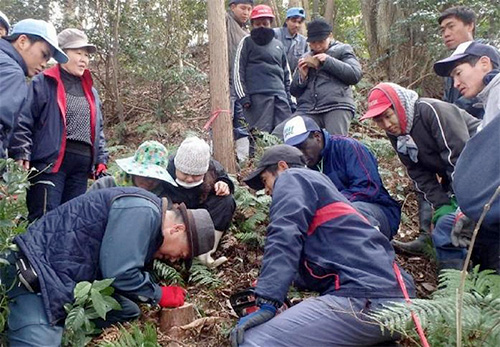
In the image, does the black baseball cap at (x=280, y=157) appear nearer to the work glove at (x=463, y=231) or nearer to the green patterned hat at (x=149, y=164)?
the green patterned hat at (x=149, y=164)

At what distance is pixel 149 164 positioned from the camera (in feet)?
14.5

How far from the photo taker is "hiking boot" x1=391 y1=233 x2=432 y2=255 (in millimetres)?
5086

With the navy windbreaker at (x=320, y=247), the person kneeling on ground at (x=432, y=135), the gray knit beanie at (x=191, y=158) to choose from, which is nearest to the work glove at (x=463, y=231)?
the person kneeling on ground at (x=432, y=135)

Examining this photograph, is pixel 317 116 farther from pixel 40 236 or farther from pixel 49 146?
pixel 40 236

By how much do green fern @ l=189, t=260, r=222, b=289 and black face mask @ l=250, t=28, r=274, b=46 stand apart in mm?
3730

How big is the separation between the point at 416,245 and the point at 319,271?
2.24 m

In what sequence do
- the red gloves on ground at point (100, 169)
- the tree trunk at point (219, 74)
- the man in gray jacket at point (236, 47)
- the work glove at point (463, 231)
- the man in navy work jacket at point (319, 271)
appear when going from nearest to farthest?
the man in navy work jacket at point (319, 271), the work glove at point (463, 231), the red gloves on ground at point (100, 169), the tree trunk at point (219, 74), the man in gray jacket at point (236, 47)

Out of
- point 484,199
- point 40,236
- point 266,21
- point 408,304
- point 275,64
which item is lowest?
A: point 408,304

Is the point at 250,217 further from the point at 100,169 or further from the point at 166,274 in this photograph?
the point at 100,169

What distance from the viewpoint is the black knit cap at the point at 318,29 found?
6.07m

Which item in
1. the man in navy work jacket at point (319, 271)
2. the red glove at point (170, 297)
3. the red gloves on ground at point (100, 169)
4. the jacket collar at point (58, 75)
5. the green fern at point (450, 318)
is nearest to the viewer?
the green fern at point (450, 318)

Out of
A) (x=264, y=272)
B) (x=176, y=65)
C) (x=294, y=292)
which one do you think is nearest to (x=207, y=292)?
(x=294, y=292)

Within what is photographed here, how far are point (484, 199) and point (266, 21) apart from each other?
4.82 metres

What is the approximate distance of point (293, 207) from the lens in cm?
323
